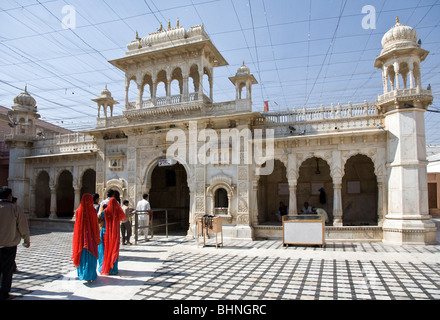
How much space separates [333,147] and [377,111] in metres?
2.18

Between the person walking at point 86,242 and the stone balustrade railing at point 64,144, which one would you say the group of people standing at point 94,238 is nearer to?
the person walking at point 86,242

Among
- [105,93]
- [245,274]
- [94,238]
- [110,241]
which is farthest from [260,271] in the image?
[105,93]

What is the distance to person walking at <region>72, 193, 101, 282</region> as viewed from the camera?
21.3ft

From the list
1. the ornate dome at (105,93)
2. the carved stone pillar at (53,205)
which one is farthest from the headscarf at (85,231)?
the carved stone pillar at (53,205)

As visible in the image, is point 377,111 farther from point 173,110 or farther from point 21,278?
point 21,278

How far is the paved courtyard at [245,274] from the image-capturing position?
5872 millimetres

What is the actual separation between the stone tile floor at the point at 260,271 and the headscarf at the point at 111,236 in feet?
1.65

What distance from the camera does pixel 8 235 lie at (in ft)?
18.5

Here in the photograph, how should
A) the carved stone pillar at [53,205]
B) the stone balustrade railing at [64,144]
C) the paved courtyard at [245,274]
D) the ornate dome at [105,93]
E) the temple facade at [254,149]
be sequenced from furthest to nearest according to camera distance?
the carved stone pillar at [53,205]
the stone balustrade railing at [64,144]
the ornate dome at [105,93]
the temple facade at [254,149]
the paved courtyard at [245,274]

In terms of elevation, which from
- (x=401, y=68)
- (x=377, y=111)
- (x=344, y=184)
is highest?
(x=401, y=68)

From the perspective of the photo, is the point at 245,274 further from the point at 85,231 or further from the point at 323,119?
the point at 323,119

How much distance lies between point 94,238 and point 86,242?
0.19 m
